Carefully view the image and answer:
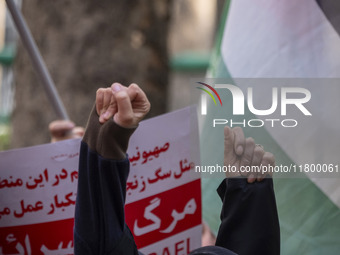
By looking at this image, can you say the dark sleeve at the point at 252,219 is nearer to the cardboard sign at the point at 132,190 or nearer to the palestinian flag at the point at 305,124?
the palestinian flag at the point at 305,124

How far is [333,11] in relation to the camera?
1.14 meters

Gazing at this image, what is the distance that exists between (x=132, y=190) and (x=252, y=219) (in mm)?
303

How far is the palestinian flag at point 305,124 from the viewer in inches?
44.1

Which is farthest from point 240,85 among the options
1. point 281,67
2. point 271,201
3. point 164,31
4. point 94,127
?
point 164,31

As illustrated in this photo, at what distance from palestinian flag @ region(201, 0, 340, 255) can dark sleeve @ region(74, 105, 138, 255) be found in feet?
0.90

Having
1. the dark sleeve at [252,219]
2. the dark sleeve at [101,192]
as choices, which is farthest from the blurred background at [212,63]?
the dark sleeve at [101,192]

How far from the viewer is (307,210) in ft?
3.82

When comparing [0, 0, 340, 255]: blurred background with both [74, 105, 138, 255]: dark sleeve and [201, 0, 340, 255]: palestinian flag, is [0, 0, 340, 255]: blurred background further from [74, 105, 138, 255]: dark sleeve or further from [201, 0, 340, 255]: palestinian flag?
[74, 105, 138, 255]: dark sleeve

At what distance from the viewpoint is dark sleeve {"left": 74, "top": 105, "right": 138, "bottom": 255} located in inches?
34.0

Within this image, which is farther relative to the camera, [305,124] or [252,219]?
[305,124]

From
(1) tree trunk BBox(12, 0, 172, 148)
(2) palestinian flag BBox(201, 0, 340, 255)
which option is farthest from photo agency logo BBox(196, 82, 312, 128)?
(1) tree trunk BBox(12, 0, 172, 148)

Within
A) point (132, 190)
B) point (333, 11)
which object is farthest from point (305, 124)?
point (132, 190)

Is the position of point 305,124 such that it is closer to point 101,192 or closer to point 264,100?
point 264,100

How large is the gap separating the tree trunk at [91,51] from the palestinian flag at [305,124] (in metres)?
1.29
